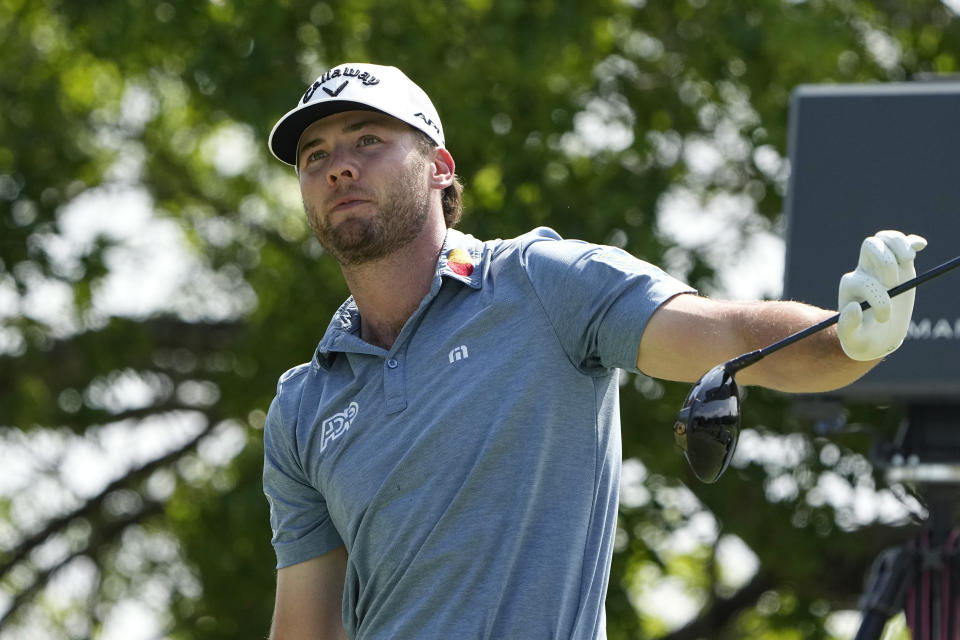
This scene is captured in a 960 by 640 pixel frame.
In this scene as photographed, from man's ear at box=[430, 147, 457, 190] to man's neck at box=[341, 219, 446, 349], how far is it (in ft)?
0.36

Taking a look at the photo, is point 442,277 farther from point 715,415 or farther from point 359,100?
point 715,415

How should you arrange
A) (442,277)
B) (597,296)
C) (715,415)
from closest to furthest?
(715,415), (597,296), (442,277)

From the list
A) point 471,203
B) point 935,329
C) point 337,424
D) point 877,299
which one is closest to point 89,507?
point 471,203

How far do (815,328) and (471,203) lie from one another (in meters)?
4.95

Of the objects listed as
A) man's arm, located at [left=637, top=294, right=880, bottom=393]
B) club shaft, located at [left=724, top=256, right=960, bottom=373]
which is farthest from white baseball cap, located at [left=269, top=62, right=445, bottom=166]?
club shaft, located at [left=724, top=256, right=960, bottom=373]

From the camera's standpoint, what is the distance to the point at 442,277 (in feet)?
8.50

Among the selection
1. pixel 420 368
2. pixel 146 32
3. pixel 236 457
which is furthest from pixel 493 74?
pixel 420 368

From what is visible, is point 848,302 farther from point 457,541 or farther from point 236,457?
point 236,457

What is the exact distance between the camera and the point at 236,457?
7785 millimetres

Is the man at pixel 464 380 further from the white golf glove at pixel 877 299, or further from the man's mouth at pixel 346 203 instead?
the white golf glove at pixel 877 299

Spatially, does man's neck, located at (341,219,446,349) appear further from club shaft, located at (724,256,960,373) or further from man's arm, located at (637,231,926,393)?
club shaft, located at (724,256,960,373)

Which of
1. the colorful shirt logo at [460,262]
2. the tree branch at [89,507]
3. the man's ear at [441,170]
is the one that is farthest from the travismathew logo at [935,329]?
the tree branch at [89,507]

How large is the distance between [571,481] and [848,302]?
1.89 ft

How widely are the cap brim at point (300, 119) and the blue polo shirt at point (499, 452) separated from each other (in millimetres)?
326
